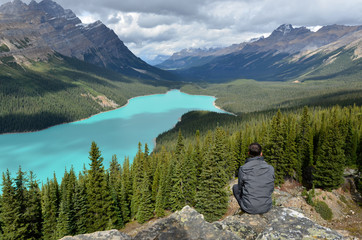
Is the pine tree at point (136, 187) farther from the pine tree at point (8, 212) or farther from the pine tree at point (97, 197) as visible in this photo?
the pine tree at point (8, 212)

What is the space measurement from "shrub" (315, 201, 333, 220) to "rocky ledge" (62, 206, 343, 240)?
34.3m

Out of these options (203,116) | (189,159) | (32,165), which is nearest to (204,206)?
(189,159)

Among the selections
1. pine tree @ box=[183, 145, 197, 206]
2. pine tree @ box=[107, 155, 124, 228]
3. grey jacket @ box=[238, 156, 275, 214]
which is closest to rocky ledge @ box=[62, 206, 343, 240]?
grey jacket @ box=[238, 156, 275, 214]

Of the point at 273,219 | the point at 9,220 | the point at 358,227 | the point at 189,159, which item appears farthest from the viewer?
the point at 189,159

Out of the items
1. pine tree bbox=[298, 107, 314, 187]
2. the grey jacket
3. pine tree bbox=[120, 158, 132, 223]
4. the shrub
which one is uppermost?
the grey jacket

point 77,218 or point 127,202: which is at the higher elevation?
point 77,218

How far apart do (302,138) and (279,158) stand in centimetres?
1175

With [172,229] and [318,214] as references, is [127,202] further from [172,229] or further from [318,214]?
[172,229]

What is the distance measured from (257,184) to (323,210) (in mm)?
36134

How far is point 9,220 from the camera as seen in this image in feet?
120

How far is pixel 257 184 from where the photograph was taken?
1015 cm

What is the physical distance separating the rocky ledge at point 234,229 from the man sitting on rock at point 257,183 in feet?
1.47

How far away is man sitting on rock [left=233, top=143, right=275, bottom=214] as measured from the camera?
400 inches

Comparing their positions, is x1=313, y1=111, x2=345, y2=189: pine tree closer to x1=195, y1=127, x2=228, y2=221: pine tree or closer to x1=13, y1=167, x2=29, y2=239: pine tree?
x1=195, y1=127, x2=228, y2=221: pine tree
